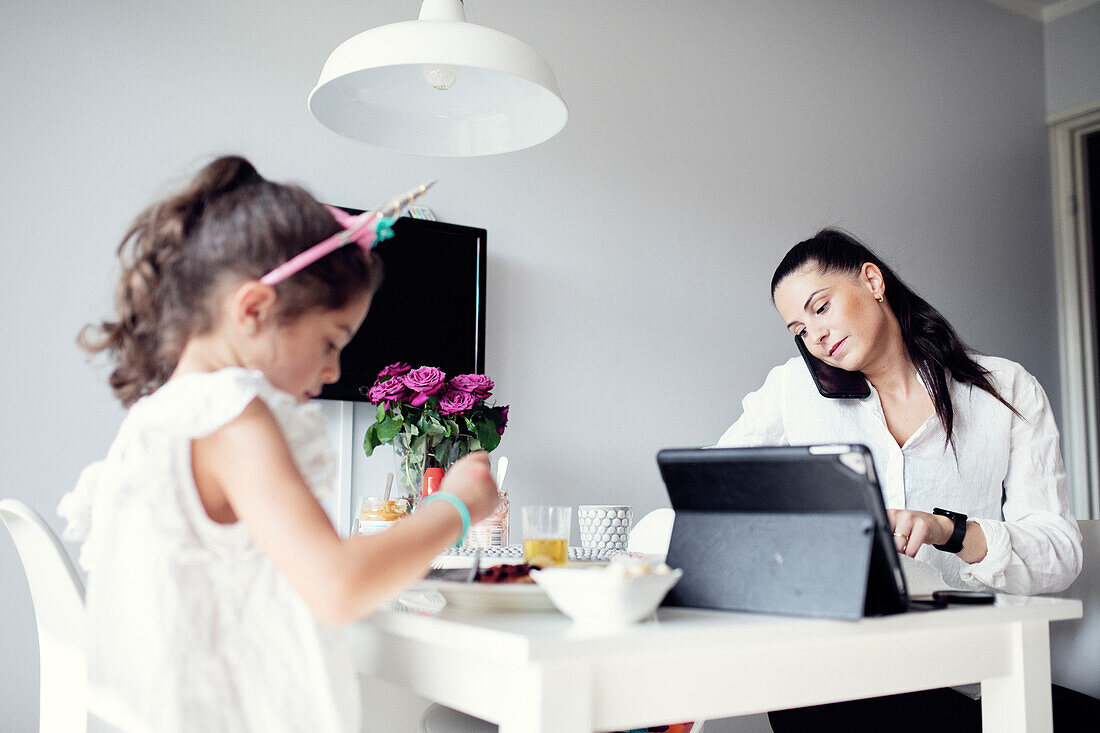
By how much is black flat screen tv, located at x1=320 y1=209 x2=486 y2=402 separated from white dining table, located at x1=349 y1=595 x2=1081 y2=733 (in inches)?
51.2

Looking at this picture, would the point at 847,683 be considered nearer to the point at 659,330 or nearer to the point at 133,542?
the point at 133,542

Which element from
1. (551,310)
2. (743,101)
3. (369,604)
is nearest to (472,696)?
(369,604)

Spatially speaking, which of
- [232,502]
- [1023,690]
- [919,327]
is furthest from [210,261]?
[919,327]

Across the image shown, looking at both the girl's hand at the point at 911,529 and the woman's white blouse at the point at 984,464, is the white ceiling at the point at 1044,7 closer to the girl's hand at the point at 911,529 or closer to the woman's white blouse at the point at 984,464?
the woman's white blouse at the point at 984,464

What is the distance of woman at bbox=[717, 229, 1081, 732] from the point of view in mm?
1614

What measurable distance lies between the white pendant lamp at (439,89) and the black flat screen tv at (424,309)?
2.16 feet

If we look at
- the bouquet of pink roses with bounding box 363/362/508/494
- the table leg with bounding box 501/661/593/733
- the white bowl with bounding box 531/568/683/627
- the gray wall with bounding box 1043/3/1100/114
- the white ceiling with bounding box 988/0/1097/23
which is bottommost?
the table leg with bounding box 501/661/593/733

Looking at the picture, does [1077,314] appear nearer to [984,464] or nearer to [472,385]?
[984,464]

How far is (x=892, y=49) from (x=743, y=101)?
2.58 feet

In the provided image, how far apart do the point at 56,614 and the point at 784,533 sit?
34.5 inches

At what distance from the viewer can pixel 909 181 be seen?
11.2ft

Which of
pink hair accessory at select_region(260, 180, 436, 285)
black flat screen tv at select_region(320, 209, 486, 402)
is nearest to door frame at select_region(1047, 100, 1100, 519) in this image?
black flat screen tv at select_region(320, 209, 486, 402)

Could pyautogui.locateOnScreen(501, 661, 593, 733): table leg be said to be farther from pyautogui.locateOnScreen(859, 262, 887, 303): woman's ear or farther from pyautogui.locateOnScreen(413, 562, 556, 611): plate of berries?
pyautogui.locateOnScreen(859, 262, 887, 303): woman's ear

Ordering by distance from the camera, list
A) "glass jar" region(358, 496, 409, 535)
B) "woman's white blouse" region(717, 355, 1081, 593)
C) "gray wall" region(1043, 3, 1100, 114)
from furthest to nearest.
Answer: "gray wall" region(1043, 3, 1100, 114) → "glass jar" region(358, 496, 409, 535) → "woman's white blouse" region(717, 355, 1081, 593)
